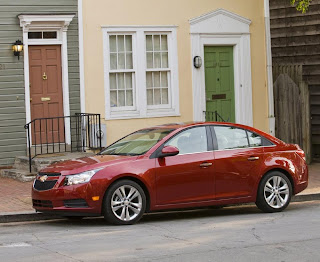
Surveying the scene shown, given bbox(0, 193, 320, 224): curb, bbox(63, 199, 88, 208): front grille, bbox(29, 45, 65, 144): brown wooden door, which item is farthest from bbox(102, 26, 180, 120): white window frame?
bbox(63, 199, 88, 208): front grille

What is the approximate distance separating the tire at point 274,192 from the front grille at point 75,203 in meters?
2.86

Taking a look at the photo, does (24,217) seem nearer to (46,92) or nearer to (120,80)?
(46,92)

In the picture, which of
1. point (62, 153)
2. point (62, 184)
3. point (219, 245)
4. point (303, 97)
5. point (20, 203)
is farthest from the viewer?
point (303, 97)

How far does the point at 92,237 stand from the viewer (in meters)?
9.85

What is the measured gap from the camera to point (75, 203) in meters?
10.7

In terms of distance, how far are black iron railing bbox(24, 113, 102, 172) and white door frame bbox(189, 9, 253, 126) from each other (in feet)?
8.94

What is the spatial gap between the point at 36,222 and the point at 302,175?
4262mm

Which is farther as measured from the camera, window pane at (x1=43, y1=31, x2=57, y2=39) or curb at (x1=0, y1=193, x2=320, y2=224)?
window pane at (x1=43, y1=31, x2=57, y2=39)

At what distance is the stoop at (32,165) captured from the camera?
15659 mm

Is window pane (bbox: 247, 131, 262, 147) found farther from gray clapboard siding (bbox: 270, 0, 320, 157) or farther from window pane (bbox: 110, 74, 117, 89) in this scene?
gray clapboard siding (bbox: 270, 0, 320, 157)

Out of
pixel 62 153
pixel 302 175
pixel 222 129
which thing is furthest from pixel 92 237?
pixel 62 153

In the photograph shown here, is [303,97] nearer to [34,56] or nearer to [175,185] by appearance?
[34,56]

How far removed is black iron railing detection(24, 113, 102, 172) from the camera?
55.7 feet

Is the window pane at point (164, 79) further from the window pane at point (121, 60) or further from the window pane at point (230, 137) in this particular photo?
the window pane at point (230, 137)
